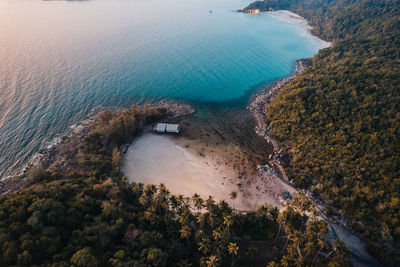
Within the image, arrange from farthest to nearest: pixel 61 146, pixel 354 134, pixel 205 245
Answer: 1. pixel 61 146
2. pixel 354 134
3. pixel 205 245

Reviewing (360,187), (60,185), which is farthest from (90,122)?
(360,187)

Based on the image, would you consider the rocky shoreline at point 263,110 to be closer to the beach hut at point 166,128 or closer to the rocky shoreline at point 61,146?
the rocky shoreline at point 61,146

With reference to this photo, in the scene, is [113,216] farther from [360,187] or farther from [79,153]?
[360,187]

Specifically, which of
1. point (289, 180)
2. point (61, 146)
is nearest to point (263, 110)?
point (289, 180)

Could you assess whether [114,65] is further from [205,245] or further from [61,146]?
[205,245]

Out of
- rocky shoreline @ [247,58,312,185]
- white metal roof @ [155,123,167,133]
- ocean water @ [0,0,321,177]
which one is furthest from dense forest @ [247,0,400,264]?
white metal roof @ [155,123,167,133]

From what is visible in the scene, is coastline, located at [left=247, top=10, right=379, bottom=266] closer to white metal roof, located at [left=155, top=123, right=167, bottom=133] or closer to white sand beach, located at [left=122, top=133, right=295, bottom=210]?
white sand beach, located at [left=122, top=133, right=295, bottom=210]
